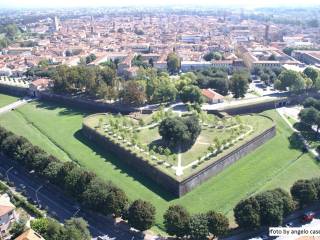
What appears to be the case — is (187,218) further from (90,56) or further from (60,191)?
(90,56)

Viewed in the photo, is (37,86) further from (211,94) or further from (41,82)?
Result: (211,94)

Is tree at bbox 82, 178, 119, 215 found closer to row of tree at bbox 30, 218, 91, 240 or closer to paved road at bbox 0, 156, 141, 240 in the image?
paved road at bbox 0, 156, 141, 240

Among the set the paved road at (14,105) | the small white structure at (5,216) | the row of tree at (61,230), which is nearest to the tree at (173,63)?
the paved road at (14,105)

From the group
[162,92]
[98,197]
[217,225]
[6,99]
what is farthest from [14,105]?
[217,225]

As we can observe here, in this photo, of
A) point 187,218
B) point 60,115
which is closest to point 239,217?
point 187,218

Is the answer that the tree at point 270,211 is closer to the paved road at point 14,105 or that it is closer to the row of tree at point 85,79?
the row of tree at point 85,79

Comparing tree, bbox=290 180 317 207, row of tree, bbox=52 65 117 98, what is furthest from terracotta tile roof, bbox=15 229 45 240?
row of tree, bbox=52 65 117 98

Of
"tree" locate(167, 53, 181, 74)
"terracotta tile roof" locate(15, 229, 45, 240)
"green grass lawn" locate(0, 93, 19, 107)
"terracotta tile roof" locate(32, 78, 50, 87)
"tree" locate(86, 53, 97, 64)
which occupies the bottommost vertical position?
"green grass lawn" locate(0, 93, 19, 107)
